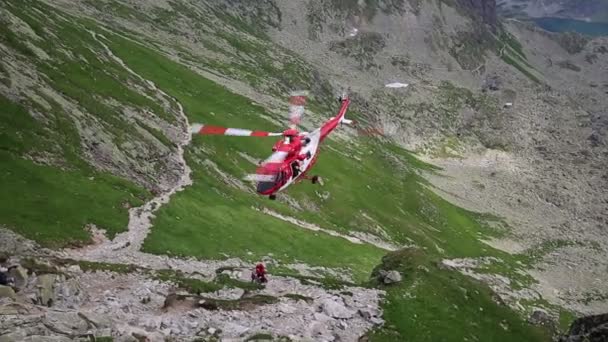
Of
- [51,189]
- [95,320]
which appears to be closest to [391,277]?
[95,320]

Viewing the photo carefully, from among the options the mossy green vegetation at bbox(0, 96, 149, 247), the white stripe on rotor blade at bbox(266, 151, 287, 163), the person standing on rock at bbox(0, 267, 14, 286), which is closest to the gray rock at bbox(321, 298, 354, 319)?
the white stripe on rotor blade at bbox(266, 151, 287, 163)

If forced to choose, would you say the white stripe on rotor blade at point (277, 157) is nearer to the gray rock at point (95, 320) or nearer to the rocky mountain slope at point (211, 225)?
the rocky mountain slope at point (211, 225)

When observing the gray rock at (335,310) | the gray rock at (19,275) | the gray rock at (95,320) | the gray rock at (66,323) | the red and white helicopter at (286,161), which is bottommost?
the gray rock at (335,310)

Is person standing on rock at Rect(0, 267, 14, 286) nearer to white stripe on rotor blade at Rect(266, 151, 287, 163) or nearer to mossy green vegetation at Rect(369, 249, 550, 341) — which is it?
white stripe on rotor blade at Rect(266, 151, 287, 163)

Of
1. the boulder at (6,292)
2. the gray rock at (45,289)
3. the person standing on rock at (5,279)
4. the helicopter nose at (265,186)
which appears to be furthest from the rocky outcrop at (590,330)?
the person standing on rock at (5,279)

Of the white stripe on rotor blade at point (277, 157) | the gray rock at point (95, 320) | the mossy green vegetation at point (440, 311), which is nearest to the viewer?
the gray rock at point (95, 320)

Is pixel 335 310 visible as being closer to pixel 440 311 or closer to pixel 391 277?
pixel 391 277

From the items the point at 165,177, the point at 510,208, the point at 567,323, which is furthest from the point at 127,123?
the point at 510,208
